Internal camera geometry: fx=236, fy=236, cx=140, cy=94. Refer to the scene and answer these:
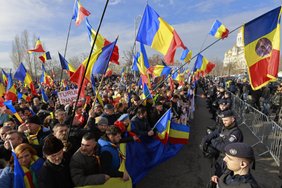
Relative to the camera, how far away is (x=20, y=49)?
149 feet

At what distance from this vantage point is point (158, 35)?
260 inches

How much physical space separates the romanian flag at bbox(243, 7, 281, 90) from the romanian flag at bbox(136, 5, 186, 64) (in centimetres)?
179

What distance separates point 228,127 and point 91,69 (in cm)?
319

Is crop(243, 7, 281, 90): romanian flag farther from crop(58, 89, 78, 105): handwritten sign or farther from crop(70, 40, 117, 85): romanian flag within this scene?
crop(58, 89, 78, 105): handwritten sign

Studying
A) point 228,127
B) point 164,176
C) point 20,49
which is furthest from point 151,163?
point 20,49

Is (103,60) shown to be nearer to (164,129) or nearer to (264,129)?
(164,129)

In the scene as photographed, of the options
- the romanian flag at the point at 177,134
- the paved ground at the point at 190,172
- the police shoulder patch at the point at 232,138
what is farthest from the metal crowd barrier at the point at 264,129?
the police shoulder patch at the point at 232,138

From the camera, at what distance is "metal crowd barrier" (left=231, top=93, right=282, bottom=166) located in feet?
22.4

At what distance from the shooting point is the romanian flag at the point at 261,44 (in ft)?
16.3

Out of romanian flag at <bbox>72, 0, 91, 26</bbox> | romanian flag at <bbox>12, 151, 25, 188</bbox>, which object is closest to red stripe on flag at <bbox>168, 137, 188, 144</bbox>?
romanian flag at <bbox>12, 151, 25, 188</bbox>

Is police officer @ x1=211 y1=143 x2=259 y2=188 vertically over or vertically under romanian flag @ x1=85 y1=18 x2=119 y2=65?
under

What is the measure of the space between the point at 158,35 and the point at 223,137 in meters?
3.47

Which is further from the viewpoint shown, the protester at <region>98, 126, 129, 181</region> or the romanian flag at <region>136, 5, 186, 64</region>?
the romanian flag at <region>136, 5, 186, 64</region>

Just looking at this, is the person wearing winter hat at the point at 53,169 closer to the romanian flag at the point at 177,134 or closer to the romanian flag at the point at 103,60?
the romanian flag at the point at 103,60
